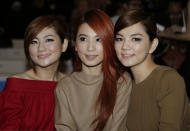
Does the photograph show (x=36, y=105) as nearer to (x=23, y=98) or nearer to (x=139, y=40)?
(x=23, y=98)

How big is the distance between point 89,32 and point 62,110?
0.54 meters

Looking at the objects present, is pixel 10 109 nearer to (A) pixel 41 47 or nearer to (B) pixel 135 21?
(A) pixel 41 47

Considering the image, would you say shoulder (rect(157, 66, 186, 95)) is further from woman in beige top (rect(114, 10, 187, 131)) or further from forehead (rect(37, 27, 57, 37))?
forehead (rect(37, 27, 57, 37))

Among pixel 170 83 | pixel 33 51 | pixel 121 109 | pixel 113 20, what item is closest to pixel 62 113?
pixel 121 109

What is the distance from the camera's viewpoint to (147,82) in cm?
148

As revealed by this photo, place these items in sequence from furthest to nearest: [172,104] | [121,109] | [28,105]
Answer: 1. [28,105]
2. [121,109]
3. [172,104]

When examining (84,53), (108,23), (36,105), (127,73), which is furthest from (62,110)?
(108,23)

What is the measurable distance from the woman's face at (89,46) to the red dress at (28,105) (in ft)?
1.27

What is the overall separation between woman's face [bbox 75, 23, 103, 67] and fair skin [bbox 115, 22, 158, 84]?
0.41 feet

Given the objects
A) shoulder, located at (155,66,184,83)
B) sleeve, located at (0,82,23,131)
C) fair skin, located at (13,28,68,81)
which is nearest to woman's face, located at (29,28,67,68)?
fair skin, located at (13,28,68,81)

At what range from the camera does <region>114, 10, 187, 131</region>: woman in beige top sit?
4.40 feet

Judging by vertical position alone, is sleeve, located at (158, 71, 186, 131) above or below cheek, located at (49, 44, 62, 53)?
below

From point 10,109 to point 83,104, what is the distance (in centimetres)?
49

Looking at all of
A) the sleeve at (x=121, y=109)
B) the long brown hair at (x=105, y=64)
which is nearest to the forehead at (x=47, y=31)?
the long brown hair at (x=105, y=64)
